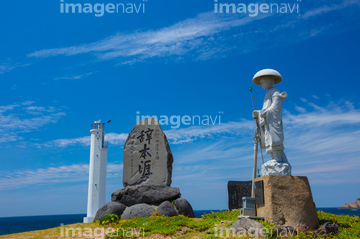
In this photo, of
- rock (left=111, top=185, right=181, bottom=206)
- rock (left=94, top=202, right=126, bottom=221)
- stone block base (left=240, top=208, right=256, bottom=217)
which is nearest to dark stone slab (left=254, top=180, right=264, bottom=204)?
stone block base (left=240, top=208, right=256, bottom=217)

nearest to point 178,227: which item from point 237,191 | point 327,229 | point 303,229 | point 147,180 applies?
A: point 303,229

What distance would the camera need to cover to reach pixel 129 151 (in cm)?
1331

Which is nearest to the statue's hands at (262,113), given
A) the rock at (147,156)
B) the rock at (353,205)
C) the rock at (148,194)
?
the rock at (147,156)

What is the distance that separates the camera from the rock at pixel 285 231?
759 cm

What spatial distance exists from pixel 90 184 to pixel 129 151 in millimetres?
7343

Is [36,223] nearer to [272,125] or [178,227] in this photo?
[178,227]

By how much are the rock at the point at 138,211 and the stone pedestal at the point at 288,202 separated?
13.9 feet

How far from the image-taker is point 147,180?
12.6 metres

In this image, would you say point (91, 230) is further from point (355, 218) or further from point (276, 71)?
point (355, 218)

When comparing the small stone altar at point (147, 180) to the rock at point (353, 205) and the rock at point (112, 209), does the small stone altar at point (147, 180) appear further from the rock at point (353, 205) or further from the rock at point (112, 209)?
the rock at point (353, 205)

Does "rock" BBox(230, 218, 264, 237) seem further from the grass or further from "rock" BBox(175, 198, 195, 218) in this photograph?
"rock" BBox(175, 198, 195, 218)

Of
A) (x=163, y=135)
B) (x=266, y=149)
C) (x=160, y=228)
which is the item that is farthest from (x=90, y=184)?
(x=266, y=149)

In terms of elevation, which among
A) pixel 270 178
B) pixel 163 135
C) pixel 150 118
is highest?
pixel 150 118

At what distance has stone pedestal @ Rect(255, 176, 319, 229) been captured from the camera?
8430 millimetres
